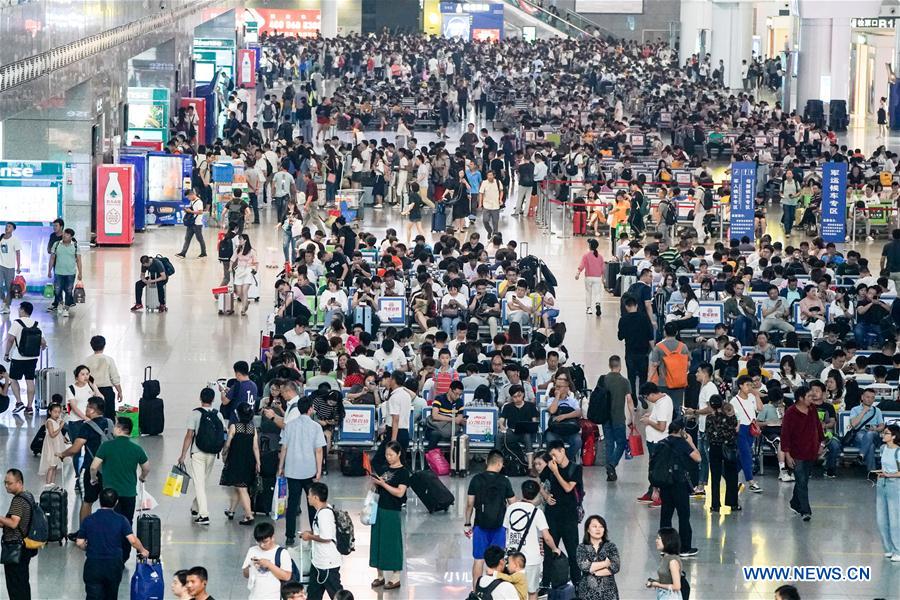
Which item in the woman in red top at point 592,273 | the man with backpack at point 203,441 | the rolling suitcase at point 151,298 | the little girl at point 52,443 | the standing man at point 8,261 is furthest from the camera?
the rolling suitcase at point 151,298

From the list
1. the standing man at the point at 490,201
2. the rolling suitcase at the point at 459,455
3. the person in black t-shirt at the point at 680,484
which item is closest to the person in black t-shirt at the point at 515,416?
the rolling suitcase at the point at 459,455

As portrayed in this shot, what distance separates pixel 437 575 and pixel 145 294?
11809 millimetres

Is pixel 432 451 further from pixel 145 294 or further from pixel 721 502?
pixel 145 294

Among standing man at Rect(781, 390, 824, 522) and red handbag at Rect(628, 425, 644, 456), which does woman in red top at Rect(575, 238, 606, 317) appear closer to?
red handbag at Rect(628, 425, 644, 456)

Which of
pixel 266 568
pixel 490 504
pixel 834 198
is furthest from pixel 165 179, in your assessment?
pixel 266 568

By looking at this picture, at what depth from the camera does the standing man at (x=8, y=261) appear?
23.4m

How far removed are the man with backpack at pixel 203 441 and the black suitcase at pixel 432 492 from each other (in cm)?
178

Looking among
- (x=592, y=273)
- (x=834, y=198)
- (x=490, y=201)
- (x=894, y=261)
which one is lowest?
(x=592, y=273)

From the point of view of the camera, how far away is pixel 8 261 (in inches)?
932

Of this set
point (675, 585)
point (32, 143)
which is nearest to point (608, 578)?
point (675, 585)

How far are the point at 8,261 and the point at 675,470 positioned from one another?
12358mm

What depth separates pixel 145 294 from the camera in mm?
24766

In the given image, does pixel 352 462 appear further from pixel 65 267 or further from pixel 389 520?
pixel 65 267

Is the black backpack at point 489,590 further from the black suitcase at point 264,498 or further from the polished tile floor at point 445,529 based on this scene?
the black suitcase at point 264,498
